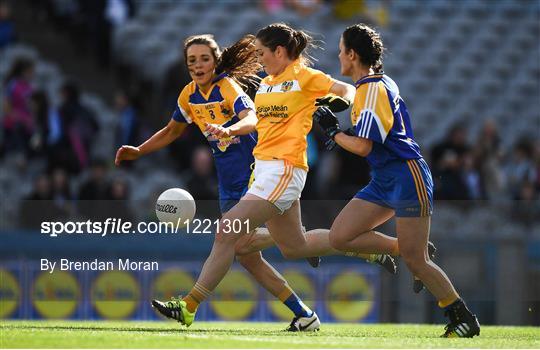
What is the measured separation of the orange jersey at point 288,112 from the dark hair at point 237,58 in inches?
21.7

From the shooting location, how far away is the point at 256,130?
10109 mm

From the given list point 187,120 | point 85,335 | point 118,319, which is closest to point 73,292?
point 118,319

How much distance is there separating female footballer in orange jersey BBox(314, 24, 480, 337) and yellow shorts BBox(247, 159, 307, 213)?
440 mm

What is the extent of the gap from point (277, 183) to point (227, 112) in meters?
0.87

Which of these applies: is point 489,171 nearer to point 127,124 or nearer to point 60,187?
point 127,124

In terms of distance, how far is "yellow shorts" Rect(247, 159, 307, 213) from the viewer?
30.8 feet

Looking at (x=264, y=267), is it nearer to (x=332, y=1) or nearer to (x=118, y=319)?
(x=118, y=319)

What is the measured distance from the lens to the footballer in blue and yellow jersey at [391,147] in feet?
29.7

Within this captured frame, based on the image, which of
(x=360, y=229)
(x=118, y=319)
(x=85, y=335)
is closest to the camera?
(x=85, y=335)

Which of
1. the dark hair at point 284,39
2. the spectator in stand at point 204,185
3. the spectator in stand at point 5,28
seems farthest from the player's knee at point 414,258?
the spectator in stand at point 5,28

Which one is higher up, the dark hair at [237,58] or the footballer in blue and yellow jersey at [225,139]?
the dark hair at [237,58]

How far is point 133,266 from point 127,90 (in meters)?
4.76

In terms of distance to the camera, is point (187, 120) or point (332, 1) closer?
point (187, 120)

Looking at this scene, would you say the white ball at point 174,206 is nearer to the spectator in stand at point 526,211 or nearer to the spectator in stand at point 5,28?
the spectator in stand at point 526,211
